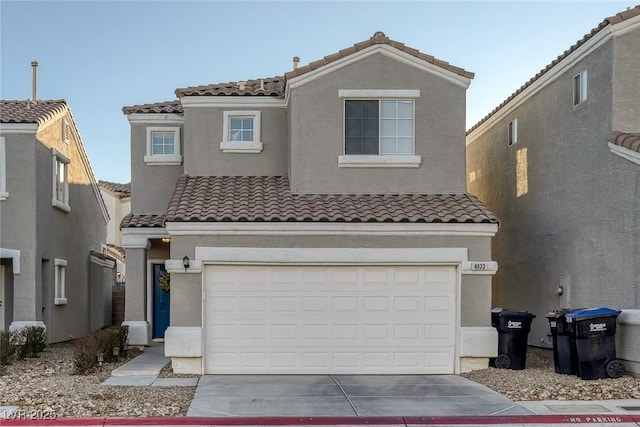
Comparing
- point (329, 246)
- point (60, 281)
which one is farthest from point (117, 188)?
point (329, 246)

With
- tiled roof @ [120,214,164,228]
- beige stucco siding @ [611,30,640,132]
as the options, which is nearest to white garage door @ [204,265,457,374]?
tiled roof @ [120,214,164,228]

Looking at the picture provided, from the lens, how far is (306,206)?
13195 millimetres

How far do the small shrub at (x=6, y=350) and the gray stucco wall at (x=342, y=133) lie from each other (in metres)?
6.53

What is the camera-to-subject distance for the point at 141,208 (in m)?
16.6

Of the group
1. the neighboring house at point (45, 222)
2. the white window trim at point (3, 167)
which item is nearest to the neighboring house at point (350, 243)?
the neighboring house at point (45, 222)

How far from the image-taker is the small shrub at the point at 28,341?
14570 millimetres

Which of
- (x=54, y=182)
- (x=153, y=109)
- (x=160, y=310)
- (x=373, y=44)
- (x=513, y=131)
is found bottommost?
(x=160, y=310)

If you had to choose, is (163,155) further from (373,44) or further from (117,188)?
(117,188)

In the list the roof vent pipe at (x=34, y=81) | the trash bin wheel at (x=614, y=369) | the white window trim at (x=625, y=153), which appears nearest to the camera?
the trash bin wheel at (x=614, y=369)

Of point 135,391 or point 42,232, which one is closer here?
point 135,391

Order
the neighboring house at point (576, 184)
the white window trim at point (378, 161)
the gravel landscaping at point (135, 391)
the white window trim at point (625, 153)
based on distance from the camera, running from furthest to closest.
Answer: the white window trim at point (378, 161) → the neighboring house at point (576, 184) → the white window trim at point (625, 153) → the gravel landscaping at point (135, 391)

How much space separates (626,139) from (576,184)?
6.64 ft
